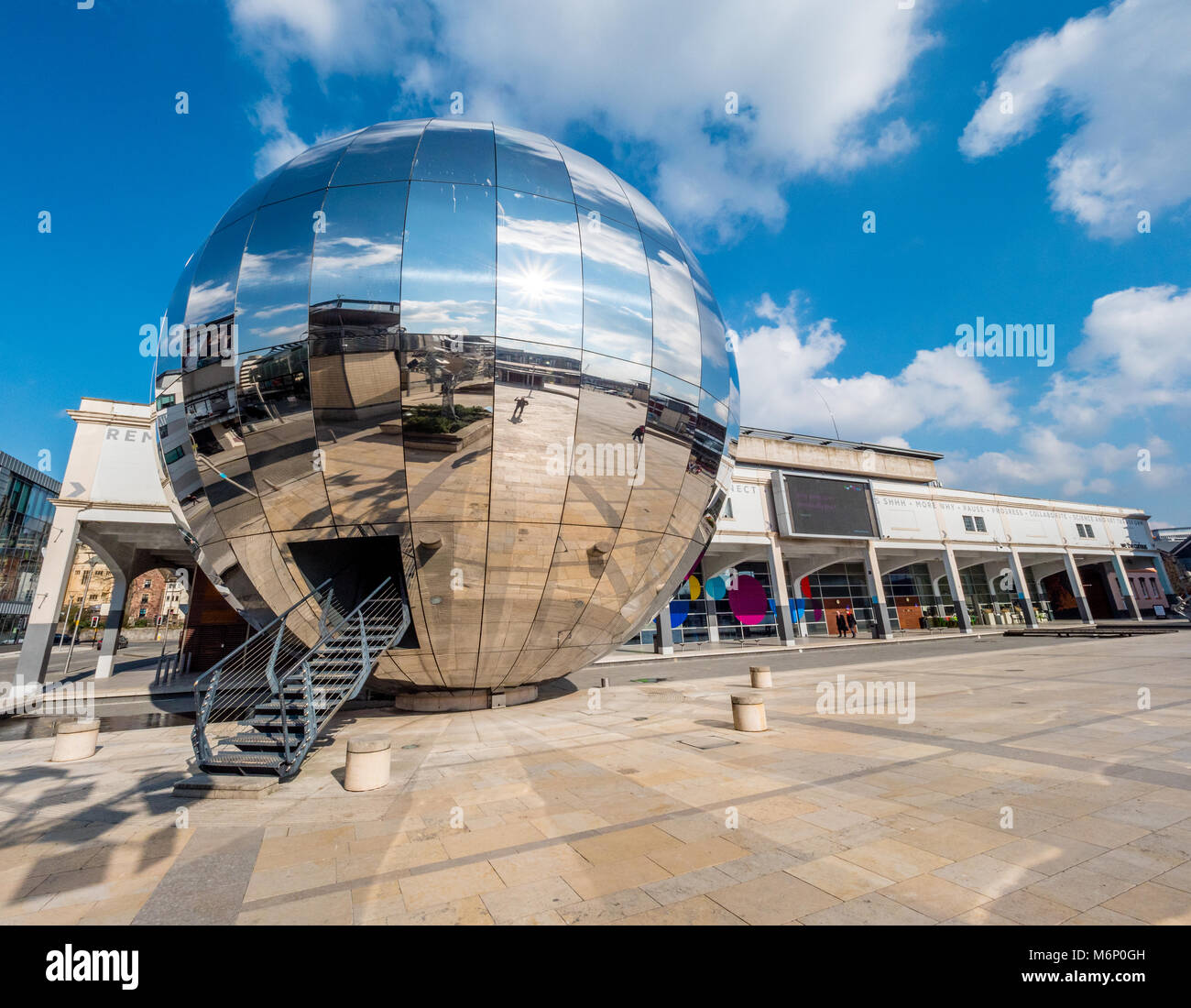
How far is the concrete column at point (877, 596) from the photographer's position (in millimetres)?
37125

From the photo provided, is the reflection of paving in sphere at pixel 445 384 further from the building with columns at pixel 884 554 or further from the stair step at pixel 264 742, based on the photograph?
the building with columns at pixel 884 554

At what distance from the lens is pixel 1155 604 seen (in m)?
58.8

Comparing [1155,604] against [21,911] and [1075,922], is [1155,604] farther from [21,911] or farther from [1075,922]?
[21,911]

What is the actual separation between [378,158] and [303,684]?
7.51 meters

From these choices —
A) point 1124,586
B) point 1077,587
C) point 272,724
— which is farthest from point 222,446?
point 1124,586

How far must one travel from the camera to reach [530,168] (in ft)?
25.5

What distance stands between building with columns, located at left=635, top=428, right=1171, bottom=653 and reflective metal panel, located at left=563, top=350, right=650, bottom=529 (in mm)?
23559

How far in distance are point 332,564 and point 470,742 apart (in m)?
3.80

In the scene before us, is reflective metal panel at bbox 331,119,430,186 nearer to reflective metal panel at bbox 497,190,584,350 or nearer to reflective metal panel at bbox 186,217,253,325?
reflective metal panel at bbox 497,190,584,350

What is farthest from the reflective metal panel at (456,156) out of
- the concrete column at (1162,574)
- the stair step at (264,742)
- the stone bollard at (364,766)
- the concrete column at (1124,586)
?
the concrete column at (1162,574)

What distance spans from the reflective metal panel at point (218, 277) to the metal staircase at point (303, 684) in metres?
4.25

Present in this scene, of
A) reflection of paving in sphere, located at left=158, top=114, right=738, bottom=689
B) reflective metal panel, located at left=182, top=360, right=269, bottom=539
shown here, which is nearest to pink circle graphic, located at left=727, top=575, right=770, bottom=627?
reflection of paving in sphere, located at left=158, top=114, right=738, bottom=689

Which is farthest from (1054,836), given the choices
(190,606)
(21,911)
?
(190,606)

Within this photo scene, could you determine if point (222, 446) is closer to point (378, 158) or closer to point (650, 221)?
point (378, 158)
